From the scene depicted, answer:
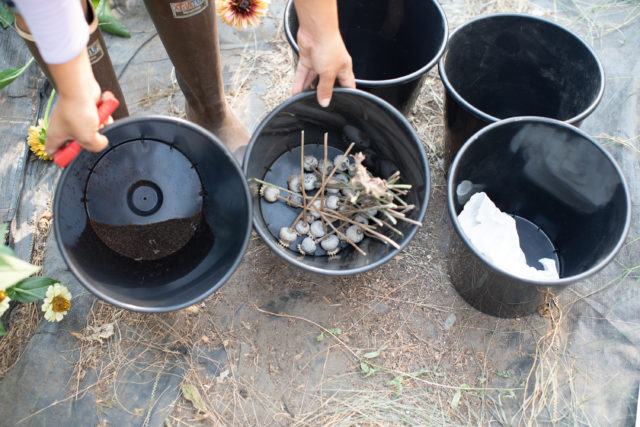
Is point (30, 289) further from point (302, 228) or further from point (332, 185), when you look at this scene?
point (332, 185)

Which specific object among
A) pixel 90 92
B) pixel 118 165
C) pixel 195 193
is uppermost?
pixel 90 92

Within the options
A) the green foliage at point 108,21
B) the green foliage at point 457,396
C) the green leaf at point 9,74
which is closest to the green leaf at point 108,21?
the green foliage at point 108,21

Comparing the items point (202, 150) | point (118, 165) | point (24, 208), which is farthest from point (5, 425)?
point (202, 150)

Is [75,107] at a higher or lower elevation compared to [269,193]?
higher

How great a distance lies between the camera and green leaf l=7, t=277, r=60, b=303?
1235 mm

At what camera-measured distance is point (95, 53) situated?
4.05ft

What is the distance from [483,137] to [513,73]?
0.46 meters

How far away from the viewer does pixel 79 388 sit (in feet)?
4.21

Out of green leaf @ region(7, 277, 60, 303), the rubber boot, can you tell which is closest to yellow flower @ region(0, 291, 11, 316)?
green leaf @ region(7, 277, 60, 303)

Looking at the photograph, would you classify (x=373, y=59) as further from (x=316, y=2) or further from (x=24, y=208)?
(x=24, y=208)

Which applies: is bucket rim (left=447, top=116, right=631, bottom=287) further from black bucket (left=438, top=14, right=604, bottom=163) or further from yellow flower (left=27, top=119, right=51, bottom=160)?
yellow flower (left=27, top=119, right=51, bottom=160)

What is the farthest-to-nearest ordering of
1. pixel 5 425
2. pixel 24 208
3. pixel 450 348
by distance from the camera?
pixel 24 208
pixel 450 348
pixel 5 425

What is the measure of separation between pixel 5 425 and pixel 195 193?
0.74 m

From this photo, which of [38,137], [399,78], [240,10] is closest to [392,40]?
[399,78]
